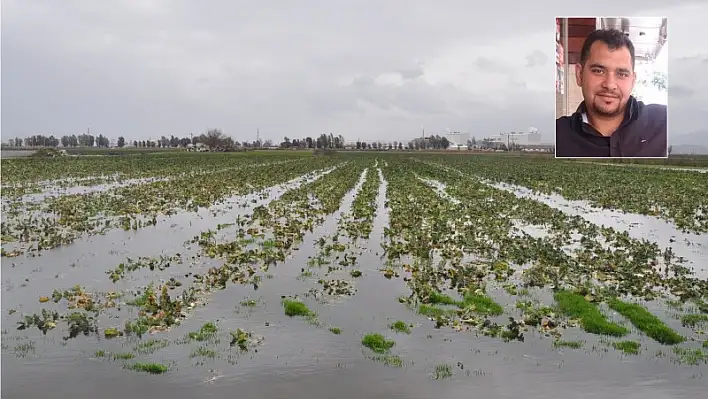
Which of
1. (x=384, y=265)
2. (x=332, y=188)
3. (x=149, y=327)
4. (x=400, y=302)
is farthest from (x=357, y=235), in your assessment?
(x=332, y=188)

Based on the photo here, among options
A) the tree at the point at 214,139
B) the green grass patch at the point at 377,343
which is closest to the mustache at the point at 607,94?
the green grass patch at the point at 377,343

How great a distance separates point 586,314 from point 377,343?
12.2 feet

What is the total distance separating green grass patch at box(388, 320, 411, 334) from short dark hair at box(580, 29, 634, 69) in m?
6.00

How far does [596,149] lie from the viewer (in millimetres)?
11234

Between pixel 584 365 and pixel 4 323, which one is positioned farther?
pixel 4 323

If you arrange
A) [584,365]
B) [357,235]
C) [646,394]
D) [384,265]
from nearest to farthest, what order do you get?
[646,394] → [584,365] → [384,265] → [357,235]

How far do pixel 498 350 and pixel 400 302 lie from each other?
2.63 metres

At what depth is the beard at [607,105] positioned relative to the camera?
1077 cm

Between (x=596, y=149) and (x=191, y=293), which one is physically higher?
(x=596, y=149)

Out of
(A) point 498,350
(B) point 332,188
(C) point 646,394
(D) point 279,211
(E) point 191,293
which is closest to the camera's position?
(C) point 646,394

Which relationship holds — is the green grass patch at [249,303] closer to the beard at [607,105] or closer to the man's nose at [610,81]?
the beard at [607,105]

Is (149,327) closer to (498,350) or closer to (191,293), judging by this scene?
(191,293)

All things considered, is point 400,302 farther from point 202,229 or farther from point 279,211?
point 279,211

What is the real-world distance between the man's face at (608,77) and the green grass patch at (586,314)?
357 centimetres
